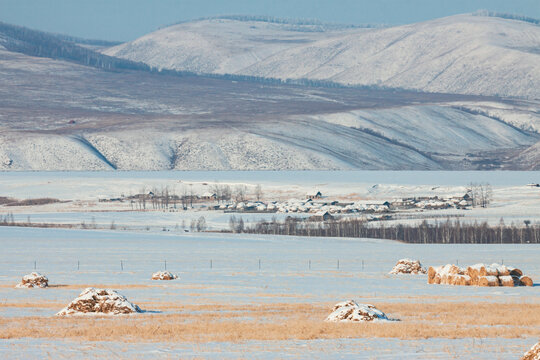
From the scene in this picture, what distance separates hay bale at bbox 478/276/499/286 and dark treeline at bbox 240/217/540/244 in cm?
4225

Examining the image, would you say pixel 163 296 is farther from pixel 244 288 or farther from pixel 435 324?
pixel 435 324

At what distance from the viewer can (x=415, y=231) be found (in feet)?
319

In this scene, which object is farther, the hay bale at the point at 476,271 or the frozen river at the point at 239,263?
the hay bale at the point at 476,271

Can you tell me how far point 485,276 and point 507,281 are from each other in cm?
109

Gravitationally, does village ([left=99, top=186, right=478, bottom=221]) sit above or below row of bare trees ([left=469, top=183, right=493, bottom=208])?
below

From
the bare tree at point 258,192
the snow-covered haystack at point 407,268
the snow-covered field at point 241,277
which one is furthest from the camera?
the bare tree at point 258,192

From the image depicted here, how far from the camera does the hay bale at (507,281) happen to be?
156 ft

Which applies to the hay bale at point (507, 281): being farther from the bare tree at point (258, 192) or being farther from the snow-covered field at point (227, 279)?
the bare tree at point (258, 192)

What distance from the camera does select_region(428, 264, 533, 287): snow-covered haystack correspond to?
47812mm

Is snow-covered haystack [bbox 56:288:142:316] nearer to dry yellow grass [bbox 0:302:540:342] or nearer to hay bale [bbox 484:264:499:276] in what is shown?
dry yellow grass [bbox 0:302:540:342]

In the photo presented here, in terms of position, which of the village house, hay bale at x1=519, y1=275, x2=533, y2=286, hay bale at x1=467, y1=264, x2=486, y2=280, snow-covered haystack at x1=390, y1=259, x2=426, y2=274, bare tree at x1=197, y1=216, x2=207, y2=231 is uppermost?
hay bale at x1=467, y1=264, x2=486, y2=280

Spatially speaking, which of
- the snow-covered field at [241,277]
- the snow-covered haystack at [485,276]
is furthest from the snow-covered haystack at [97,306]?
the snow-covered haystack at [485,276]

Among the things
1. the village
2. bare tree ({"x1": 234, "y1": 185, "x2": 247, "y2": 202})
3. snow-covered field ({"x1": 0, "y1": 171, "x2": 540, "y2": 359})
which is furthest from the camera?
bare tree ({"x1": 234, "y1": 185, "x2": 247, "y2": 202})

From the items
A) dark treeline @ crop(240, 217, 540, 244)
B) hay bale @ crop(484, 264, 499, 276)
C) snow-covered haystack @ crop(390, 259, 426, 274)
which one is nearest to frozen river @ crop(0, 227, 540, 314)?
snow-covered haystack @ crop(390, 259, 426, 274)
